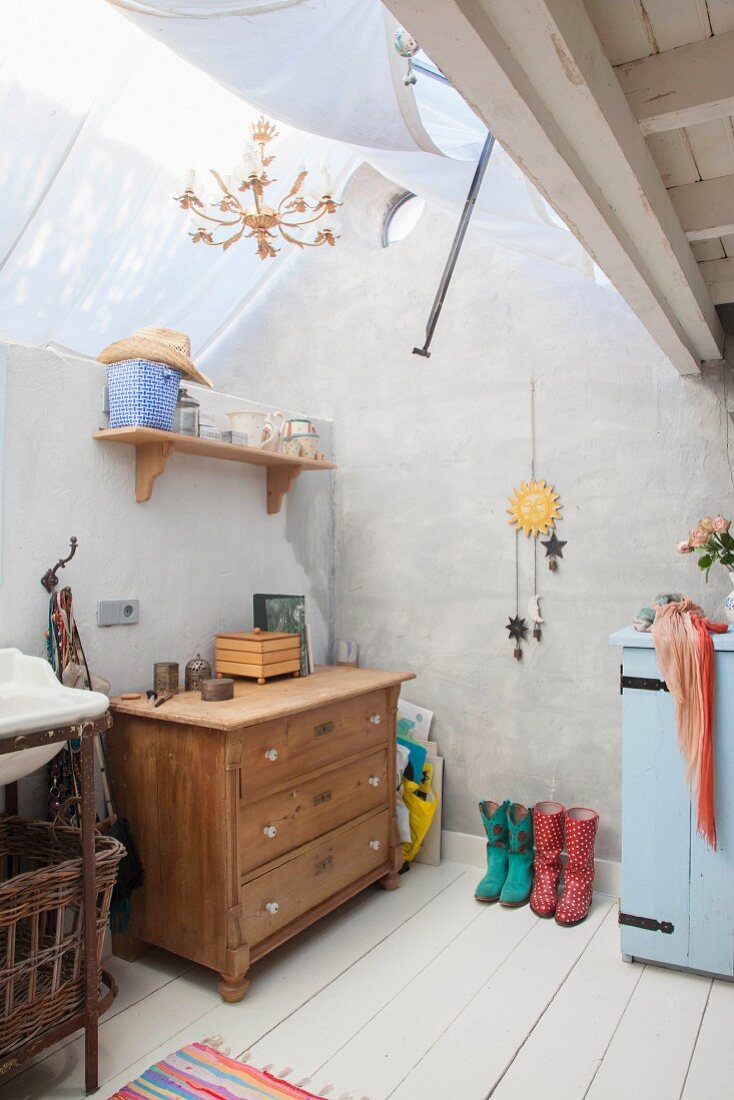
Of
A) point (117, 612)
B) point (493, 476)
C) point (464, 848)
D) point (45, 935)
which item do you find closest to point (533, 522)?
point (493, 476)

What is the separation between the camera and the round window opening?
12.5 feet

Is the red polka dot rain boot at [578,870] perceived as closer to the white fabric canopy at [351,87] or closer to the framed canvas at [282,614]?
the framed canvas at [282,614]

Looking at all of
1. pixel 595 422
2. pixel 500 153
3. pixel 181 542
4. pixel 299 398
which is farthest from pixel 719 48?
pixel 299 398

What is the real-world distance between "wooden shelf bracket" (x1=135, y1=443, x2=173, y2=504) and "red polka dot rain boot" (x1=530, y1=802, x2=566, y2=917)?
190cm

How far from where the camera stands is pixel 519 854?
308cm

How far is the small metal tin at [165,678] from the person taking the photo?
264 cm

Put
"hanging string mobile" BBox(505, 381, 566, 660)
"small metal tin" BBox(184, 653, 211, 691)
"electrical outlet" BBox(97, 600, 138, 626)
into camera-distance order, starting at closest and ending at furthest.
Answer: "electrical outlet" BBox(97, 600, 138, 626) < "small metal tin" BBox(184, 653, 211, 691) < "hanging string mobile" BBox(505, 381, 566, 660)

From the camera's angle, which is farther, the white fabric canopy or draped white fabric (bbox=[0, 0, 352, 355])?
draped white fabric (bbox=[0, 0, 352, 355])

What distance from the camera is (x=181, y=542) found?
2949mm

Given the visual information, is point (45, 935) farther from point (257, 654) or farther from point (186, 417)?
point (186, 417)

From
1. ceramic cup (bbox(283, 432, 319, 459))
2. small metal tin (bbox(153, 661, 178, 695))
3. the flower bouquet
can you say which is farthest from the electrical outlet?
the flower bouquet

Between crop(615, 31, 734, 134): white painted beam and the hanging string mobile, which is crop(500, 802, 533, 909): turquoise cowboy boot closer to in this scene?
the hanging string mobile

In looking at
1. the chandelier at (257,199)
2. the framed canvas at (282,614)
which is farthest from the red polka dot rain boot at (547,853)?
the chandelier at (257,199)

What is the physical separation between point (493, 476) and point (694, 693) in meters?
1.28
